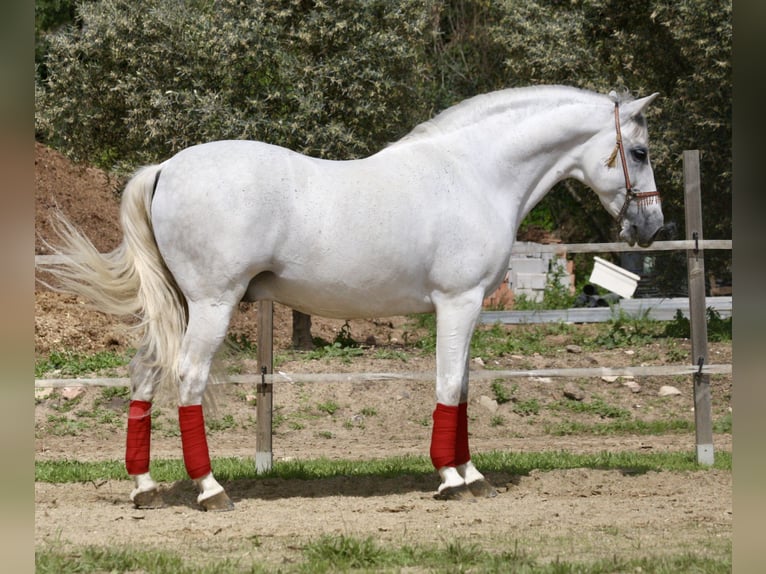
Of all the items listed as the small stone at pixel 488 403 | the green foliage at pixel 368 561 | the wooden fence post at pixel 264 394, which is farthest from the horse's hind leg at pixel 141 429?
the small stone at pixel 488 403

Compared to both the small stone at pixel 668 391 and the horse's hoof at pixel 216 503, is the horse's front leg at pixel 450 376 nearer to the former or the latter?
the horse's hoof at pixel 216 503

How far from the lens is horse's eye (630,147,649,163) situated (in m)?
5.70

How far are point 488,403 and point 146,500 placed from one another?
15.4ft

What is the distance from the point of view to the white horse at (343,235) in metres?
5.04

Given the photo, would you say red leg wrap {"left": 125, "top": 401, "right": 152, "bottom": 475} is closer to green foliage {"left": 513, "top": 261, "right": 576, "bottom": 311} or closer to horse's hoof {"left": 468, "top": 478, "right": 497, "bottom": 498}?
horse's hoof {"left": 468, "top": 478, "right": 497, "bottom": 498}

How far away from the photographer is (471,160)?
561cm

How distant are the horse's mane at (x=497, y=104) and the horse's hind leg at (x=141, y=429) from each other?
6.87 feet

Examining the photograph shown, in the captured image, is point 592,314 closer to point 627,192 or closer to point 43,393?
point 43,393

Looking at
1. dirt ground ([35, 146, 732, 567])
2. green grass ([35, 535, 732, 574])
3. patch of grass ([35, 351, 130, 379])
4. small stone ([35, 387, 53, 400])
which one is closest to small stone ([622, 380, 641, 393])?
dirt ground ([35, 146, 732, 567])

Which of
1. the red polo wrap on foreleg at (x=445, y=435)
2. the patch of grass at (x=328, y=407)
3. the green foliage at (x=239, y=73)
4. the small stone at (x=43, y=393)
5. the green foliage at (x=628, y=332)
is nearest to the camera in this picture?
the red polo wrap on foreleg at (x=445, y=435)

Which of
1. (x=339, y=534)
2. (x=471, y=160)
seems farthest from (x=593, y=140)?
(x=339, y=534)

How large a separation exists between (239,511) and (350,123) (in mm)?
6472

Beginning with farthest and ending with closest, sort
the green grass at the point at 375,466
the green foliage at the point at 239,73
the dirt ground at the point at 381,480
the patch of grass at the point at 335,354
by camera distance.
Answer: the green foliage at the point at 239,73 < the patch of grass at the point at 335,354 < the green grass at the point at 375,466 < the dirt ground at the point at 381,480
